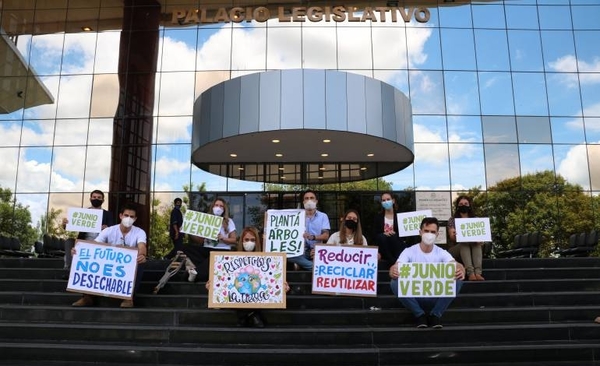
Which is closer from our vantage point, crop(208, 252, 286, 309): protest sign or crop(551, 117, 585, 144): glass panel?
crop(208, 252, 286, 309): protest sign

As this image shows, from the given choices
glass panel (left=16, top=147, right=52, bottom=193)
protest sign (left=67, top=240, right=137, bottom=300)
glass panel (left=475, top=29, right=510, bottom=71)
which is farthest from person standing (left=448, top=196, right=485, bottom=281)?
glass panel (left=16, top=147, right=52, bottom=193)

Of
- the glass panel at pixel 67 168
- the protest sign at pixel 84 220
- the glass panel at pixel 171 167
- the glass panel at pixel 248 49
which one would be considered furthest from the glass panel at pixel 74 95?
the protest sign at pixel 84 220

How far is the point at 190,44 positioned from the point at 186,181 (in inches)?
240

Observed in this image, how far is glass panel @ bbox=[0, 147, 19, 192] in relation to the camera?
790 inches

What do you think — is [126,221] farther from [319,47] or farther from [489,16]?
[489,16]

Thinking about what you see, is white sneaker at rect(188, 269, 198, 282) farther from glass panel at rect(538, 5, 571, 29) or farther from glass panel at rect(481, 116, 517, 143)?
glass panel at rect(538, 5, 571, 29)

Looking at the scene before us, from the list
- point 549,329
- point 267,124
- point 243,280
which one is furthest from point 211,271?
point 267,124

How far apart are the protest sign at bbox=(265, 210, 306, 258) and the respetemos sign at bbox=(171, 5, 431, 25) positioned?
553 inches

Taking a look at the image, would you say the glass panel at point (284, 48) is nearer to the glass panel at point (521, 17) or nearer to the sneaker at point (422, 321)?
the glass panel at point (521, 17)

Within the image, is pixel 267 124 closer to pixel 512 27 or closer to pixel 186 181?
pixel 186 181

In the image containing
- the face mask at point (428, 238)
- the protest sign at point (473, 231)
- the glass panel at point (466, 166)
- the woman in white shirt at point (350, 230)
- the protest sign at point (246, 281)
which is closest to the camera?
the protest sign at point (246, 281)

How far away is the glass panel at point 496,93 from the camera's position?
792 inches

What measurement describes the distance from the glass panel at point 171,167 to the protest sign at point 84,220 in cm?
1036

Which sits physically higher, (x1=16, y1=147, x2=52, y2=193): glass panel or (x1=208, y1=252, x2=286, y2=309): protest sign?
(x1=16, y1=147, x2=52, y2=193): glass panel
